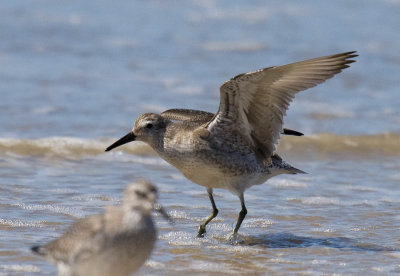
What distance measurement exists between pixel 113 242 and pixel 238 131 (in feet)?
8.42

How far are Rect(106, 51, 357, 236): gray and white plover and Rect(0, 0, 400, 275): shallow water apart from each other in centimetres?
49

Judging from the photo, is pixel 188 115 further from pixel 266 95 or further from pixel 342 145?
pixel 342 145

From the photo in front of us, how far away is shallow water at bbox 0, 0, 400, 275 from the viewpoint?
21.4 ft

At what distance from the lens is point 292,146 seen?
33.1 feet

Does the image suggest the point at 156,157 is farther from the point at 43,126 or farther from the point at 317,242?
the point at 317,242

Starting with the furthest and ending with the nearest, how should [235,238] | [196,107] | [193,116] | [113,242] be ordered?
[196,107] → [193,116] → [235,238] → [113,242]

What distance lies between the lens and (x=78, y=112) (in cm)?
1076

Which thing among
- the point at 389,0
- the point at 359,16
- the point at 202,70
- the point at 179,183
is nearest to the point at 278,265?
the point at 179,183

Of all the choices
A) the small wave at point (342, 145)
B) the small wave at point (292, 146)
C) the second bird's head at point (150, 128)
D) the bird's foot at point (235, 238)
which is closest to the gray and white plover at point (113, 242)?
the bird's foot at point (235, 238)

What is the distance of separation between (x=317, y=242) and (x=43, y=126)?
4685 mm

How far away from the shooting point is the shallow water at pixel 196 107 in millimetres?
6523

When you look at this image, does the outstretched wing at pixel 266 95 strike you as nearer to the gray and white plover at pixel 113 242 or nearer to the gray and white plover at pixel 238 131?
the gray and white plover at pixel 238 131

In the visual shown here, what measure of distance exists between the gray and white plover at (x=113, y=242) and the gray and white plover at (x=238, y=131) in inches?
77.0

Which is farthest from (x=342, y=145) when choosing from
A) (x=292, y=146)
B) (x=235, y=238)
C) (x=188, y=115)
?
(x=235, y=238)
